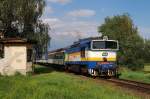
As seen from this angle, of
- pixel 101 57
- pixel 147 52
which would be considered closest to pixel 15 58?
pixel 101 57

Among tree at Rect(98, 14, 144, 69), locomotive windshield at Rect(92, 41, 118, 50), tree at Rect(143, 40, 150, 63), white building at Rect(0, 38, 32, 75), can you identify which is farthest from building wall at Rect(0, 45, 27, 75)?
tree at Rect(143, 40, 150, 63)

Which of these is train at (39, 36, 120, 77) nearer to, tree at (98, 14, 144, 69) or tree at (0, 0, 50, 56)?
tree at (0, 0, 50, 56)

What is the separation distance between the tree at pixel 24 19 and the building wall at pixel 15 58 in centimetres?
841

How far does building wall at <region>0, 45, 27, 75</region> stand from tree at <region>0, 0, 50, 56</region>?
27.6ft

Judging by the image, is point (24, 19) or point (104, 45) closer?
point (104, 45)

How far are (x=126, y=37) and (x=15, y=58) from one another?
44278mm

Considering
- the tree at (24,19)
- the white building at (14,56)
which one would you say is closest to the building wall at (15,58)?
the white building at (14,56)

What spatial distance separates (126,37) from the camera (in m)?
A: 74.9

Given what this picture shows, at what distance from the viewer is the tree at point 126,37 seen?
5238 cm

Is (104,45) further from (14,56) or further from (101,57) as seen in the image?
(14,56)

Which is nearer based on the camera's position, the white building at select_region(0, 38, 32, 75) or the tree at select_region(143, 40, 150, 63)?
the white building at select_region(0, 38, 32, 75)

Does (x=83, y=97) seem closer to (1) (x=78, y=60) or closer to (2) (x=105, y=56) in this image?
(2) (x=105, y=56)

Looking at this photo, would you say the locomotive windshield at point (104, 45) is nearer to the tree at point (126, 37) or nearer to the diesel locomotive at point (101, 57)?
the diesel locomotive at point (101, 57)

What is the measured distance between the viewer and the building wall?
32969 mm
